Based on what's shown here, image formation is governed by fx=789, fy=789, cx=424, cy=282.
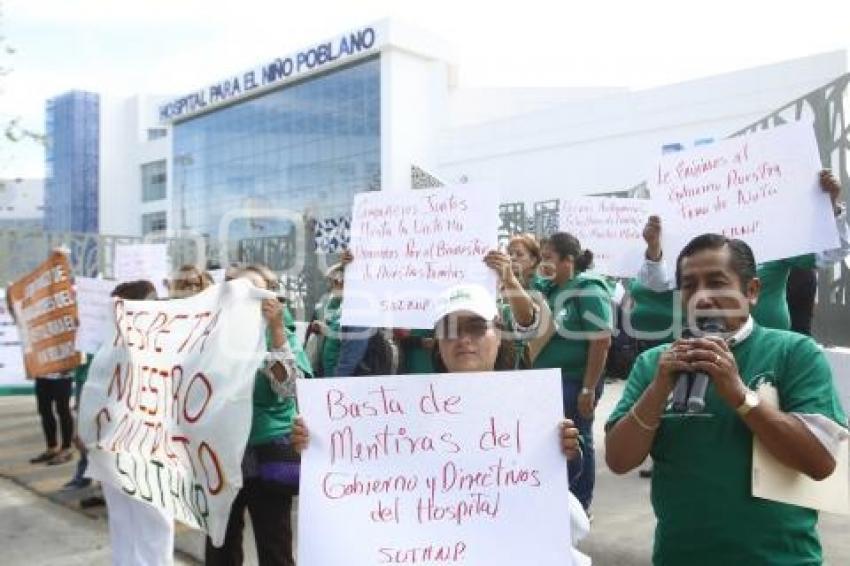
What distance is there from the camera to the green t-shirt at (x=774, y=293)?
10.6ft

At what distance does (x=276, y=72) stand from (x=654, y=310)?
47536 mm

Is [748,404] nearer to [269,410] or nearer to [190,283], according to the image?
[269,410]

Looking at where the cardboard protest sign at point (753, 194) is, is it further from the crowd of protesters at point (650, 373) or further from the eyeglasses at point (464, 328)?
the eyeglasses at point (464, 328)

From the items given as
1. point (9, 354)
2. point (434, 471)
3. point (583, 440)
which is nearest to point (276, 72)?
point (9, 354)

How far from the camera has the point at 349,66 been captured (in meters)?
43.9

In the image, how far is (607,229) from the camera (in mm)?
6352

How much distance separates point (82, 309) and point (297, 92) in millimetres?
43579

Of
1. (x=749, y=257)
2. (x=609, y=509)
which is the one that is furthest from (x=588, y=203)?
(x=749, y=257)

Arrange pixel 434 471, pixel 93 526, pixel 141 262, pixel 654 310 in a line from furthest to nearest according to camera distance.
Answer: pixel 141 262 < pixel 93 526 < pixel 654 310 < pixel 434 471

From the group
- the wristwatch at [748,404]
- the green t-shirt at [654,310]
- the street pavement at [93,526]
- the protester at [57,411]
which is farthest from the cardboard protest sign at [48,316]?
the wristwatch at [748,404]

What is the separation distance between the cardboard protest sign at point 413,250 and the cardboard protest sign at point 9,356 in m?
6.58

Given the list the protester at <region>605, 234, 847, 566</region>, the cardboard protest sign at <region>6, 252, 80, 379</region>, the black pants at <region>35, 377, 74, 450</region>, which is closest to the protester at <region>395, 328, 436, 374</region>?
the protester at <region>605, 234, 847, 566</region>

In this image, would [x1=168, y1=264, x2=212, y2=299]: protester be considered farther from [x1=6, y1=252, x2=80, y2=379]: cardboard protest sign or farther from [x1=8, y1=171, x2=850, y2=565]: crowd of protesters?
[x1=6, y1=252, x2=80, y2=379]: cardboard protest sign

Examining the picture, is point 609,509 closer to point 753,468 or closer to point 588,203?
point 588,203
